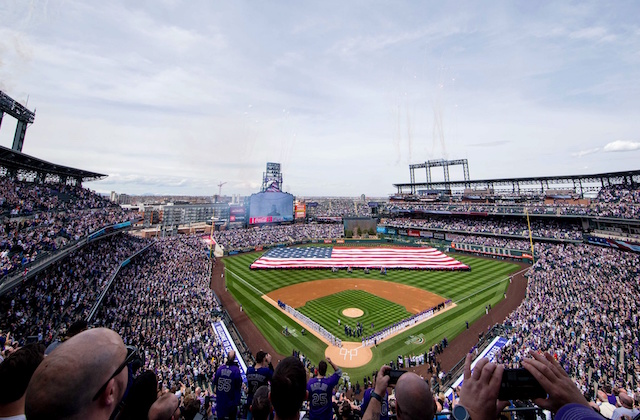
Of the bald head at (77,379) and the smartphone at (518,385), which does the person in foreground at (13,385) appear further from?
the smartphone at (518,385)

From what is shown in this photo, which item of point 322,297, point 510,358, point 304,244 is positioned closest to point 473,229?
point 304,244

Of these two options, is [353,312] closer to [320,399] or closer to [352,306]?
[352,306]

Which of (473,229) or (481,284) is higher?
(473,229)

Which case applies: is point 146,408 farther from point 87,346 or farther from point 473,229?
point 473,229

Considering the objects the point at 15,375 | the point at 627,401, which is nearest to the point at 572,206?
the point at 627,401

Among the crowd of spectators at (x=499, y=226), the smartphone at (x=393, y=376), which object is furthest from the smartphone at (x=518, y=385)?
the crowd of spectators at (x=499, y=226)

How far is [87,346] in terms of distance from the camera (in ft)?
6.85

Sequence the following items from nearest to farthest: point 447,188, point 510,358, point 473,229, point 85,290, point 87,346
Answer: point 87,346
point 510,358
point 85,290
point 473,229
point 447,188

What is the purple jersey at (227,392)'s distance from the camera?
613 centimetres

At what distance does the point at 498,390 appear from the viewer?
93.7 inches

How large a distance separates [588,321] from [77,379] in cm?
2958

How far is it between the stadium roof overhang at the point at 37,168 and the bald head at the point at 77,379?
34748mm

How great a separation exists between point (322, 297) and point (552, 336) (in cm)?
2103

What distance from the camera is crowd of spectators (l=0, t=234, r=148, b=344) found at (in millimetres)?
17384
